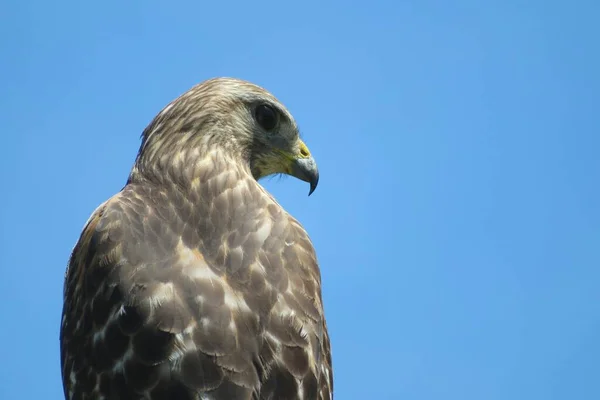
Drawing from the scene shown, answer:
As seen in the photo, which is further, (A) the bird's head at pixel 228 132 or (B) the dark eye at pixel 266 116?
(B) the dark eye at pixel 266 116

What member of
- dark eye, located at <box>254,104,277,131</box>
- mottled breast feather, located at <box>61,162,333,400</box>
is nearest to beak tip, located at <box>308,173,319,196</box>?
dark eye, located at <box>254,104,277,131</box>

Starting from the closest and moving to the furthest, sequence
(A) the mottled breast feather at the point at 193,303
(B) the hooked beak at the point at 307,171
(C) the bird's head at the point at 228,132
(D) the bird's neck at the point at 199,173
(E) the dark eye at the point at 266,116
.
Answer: (A) the mottled breast feather at the point at 193,303 → (D) the bird's neck at the point at 199,173 → (C) the bird's head at the point at 228,132 → (E) the dark eye at the point at 266,116 → (B) the hooked beak at the point at 307,171

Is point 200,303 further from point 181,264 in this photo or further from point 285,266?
point 285,266

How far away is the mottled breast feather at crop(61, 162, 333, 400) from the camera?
3.98m

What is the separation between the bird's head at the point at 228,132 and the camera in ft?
16.5

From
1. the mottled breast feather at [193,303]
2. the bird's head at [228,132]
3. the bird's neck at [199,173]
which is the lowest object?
the mottled breast feather at [193,303]

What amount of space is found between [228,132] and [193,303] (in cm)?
134

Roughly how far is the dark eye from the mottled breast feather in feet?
2.30

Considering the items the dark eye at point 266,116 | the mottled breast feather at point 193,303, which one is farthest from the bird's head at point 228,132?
the mottled breast feather at point 193,303

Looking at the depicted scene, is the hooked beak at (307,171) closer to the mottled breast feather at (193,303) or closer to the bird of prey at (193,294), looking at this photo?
the bird of prey at (193,294)

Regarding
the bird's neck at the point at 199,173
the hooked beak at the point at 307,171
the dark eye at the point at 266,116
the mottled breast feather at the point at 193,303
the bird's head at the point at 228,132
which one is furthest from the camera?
the hooked beak at the point at 307,171

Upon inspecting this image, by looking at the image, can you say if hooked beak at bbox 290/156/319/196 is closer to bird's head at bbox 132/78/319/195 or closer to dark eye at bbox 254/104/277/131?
bird's head at bbox 132/78/319/195

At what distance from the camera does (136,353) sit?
3998 millimetres

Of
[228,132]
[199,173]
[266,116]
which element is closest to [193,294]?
[199,173]
